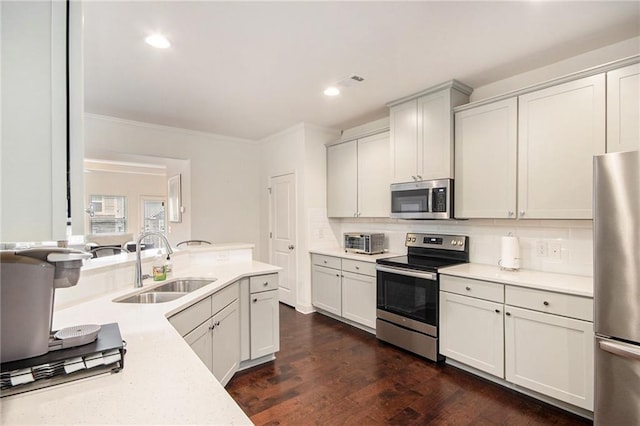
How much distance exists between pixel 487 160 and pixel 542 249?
0.88 meters

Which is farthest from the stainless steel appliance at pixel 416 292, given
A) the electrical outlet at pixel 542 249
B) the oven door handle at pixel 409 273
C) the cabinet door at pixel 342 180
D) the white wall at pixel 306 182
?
the white wall at pixel 306 182

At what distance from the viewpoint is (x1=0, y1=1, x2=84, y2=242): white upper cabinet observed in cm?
50

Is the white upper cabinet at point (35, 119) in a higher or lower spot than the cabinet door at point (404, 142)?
lower

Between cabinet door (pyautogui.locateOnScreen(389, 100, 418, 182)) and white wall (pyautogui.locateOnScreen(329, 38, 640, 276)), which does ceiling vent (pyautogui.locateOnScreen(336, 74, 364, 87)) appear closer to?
cabinet door (pyautogui.locateOnScreen(389, 100, 418, 182))

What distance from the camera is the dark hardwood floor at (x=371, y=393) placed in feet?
6.81

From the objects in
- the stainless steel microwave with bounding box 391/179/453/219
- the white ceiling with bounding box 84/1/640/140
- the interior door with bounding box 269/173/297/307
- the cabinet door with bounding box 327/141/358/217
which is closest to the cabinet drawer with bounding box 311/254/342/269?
the interior door with bounding box 269/173/297/307

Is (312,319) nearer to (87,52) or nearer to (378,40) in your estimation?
(378,40)

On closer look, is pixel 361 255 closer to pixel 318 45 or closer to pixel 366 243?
pixel 366 243

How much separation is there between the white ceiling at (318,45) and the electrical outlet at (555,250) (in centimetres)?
151

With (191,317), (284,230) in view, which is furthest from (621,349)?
(284,230)

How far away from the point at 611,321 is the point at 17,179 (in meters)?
2.49

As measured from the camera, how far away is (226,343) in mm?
2371

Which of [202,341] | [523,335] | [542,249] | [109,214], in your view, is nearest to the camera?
[202,341]

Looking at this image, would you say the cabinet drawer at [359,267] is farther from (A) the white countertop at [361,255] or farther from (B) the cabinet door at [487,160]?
(B) the cabinet door at [487,160]
